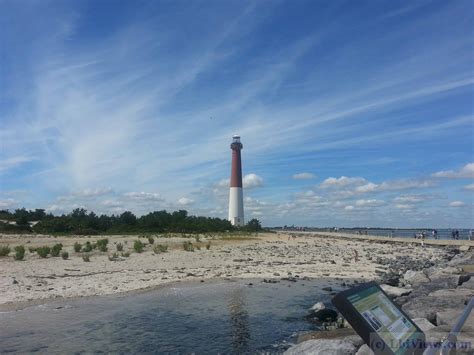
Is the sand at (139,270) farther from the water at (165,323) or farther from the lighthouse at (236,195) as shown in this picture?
the lighthouse at (236,195)

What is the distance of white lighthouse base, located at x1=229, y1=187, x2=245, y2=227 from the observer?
2943 inches

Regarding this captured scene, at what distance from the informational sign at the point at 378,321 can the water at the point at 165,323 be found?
7.07m

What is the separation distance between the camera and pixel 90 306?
1545cm

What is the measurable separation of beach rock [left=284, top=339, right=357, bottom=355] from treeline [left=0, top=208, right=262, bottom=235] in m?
48.7

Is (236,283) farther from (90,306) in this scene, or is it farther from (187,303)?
(90,306)

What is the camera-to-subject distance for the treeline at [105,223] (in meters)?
54.9

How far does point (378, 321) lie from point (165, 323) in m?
10.7

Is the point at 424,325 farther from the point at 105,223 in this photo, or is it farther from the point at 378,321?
the point at 105,223

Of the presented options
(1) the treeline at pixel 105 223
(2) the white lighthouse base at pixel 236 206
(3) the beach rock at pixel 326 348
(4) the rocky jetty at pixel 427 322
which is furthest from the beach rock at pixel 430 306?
(2) the white lighthouse base at pixel 236 206

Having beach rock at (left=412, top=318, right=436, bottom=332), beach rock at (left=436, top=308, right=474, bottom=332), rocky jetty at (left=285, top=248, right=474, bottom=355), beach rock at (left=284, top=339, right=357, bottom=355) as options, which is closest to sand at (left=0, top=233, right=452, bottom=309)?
rocky jetty at (left=285, top=248, right=474, bottom=355)

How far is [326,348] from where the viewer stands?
27.2 ft

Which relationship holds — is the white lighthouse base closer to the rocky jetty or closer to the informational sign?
the rocky jetty

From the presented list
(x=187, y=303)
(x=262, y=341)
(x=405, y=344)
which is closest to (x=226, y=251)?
(x=187, y=303)

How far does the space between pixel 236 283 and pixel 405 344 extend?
17.9m
